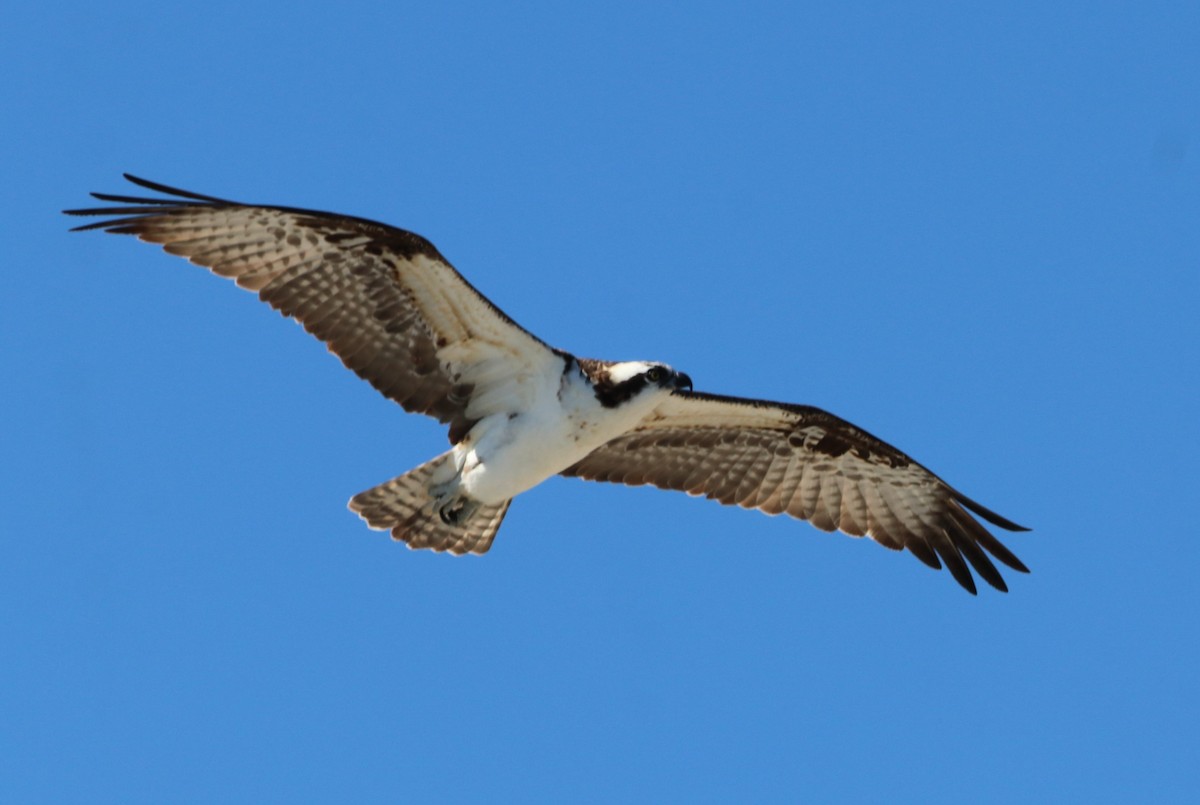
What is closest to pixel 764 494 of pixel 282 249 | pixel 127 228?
pixel 282 249

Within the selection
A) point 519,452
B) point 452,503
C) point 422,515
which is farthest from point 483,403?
point 422,515

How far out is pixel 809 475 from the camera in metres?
14.0

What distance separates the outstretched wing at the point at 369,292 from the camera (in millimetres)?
11719

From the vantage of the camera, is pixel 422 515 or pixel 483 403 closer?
pixel 483 403

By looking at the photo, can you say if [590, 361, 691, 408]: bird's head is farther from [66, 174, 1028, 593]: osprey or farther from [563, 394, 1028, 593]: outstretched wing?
[563, 394, 1028, 593]: outstretched wing

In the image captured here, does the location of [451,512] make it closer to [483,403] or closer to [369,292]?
[483,403]

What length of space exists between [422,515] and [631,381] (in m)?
1.99

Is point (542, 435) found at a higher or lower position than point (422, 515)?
higher

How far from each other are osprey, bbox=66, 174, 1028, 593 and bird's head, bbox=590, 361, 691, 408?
0.01 metres

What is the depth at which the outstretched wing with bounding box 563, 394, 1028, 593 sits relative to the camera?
13562 mm

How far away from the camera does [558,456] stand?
1222cm

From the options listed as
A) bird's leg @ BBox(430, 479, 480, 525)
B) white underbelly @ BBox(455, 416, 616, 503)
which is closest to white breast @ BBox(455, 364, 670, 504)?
white underbelly @ BBox(455, 416, 616, 503)

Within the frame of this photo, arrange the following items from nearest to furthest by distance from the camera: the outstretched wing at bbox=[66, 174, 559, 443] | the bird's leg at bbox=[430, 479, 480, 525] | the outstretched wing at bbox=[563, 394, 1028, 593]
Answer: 1. the outstretched wing at bbox=[66, 174, 559, 443]
2. the bird's leg at bbox=[430, 479, 480, 525]
3. the outstretched wing at bbox=[563, 394, 1028, 593]

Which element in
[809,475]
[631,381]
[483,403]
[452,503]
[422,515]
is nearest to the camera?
[631,381]
